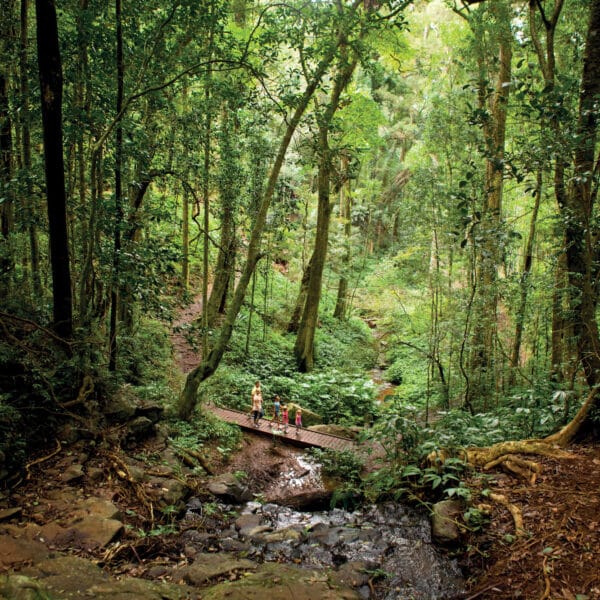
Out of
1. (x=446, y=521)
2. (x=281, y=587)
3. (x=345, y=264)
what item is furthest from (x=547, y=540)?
(x=345, y=264)

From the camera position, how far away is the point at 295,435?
10.5 metres

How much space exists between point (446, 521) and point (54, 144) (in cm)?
752

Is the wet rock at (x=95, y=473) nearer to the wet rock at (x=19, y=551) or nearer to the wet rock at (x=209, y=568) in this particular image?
the wet rock at (x=19, y=551)

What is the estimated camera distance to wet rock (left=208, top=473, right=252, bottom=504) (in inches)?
289

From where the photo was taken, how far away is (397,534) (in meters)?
6.12

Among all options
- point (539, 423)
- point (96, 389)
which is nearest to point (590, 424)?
point (539, 423)

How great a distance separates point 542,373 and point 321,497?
631cm

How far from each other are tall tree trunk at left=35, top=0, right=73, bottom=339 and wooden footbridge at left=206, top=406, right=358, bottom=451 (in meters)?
5.49

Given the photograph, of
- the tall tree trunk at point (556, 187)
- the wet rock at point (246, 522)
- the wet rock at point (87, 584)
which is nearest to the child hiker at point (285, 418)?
the wet rock at point (246, 522)

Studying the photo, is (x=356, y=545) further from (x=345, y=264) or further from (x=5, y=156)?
(x=345, y=264)

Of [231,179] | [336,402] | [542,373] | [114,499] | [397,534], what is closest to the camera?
[114,499]

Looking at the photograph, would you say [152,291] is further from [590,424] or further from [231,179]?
[590,424]

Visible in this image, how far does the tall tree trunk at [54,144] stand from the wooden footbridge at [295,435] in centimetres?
549

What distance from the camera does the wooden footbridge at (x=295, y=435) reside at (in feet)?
33.3
